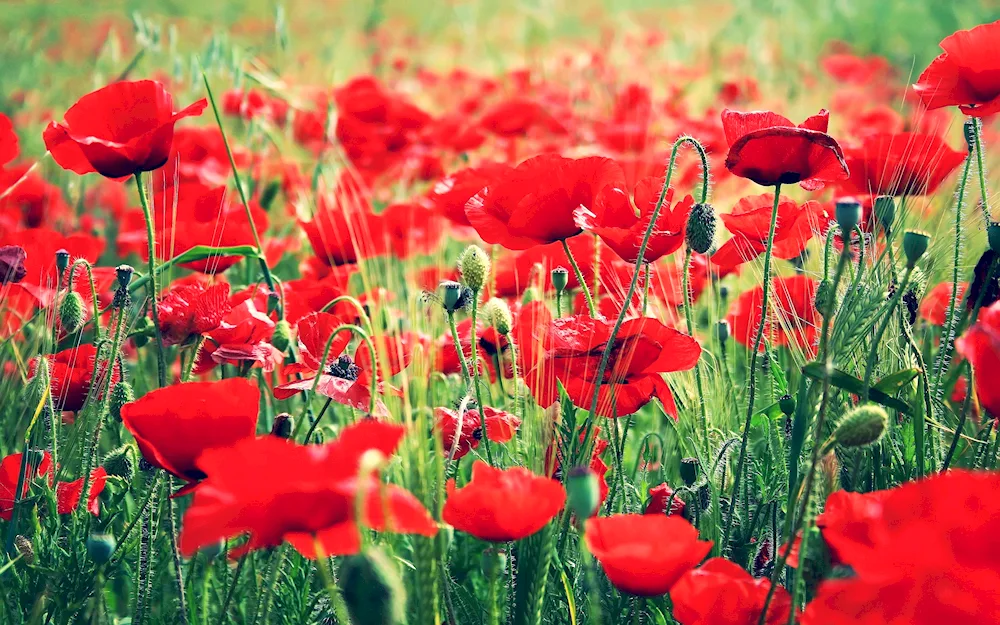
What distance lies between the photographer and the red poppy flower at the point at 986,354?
688 millimetres

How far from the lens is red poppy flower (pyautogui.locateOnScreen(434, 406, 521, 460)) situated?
0.96m

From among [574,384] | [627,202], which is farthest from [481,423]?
[627,202]

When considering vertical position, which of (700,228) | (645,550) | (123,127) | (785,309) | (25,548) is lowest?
(25,548)

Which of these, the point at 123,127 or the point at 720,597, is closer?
the point at 720,597

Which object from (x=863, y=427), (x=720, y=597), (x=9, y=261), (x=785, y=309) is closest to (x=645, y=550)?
(x=720, y=597)

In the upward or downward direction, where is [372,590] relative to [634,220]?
downward

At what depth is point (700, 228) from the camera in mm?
988

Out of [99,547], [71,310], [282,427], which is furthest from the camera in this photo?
[71,310]

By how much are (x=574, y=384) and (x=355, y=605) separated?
37 centimetres

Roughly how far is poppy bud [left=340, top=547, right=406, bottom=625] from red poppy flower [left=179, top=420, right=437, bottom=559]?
0.02 m

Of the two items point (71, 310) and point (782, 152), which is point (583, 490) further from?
point (71, 310)

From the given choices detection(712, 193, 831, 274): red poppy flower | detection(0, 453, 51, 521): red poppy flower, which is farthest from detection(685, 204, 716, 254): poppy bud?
detection(0, 453, 51, 521): red poppy flower

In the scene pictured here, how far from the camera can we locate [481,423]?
0.98 metres

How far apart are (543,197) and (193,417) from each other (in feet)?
1.46
